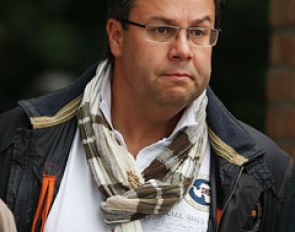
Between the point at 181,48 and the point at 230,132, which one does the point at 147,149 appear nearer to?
the point at 230,132

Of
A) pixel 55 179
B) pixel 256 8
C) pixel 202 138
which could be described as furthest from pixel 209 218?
pixel 256 8

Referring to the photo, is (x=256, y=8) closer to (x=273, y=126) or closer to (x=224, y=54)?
(x=224, y=54)

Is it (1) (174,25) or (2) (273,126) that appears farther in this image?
(2) (273,126)

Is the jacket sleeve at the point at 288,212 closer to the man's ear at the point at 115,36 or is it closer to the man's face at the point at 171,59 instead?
the man's face at the point at 171,59

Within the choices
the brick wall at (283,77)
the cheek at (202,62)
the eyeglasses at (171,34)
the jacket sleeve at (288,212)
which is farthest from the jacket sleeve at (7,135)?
the brick wall at (283,77)

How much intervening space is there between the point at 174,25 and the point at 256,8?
192 inches

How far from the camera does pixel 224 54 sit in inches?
370

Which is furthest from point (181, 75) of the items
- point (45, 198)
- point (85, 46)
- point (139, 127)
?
point (85, 46)

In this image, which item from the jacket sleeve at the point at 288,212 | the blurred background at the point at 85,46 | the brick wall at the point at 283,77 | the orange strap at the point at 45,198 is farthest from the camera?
the blurred background at the point at 85,46

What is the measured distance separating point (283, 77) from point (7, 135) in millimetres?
1549

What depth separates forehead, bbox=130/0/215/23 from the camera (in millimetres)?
4262

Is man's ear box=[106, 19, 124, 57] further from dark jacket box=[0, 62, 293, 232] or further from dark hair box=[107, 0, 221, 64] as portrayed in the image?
dark jacket box=[0, 62, 293, 232]

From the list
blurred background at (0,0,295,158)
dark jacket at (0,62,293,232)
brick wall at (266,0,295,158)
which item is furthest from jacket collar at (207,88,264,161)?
blurred background at (0,0,295,158)

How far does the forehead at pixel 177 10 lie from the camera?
4262 mm
